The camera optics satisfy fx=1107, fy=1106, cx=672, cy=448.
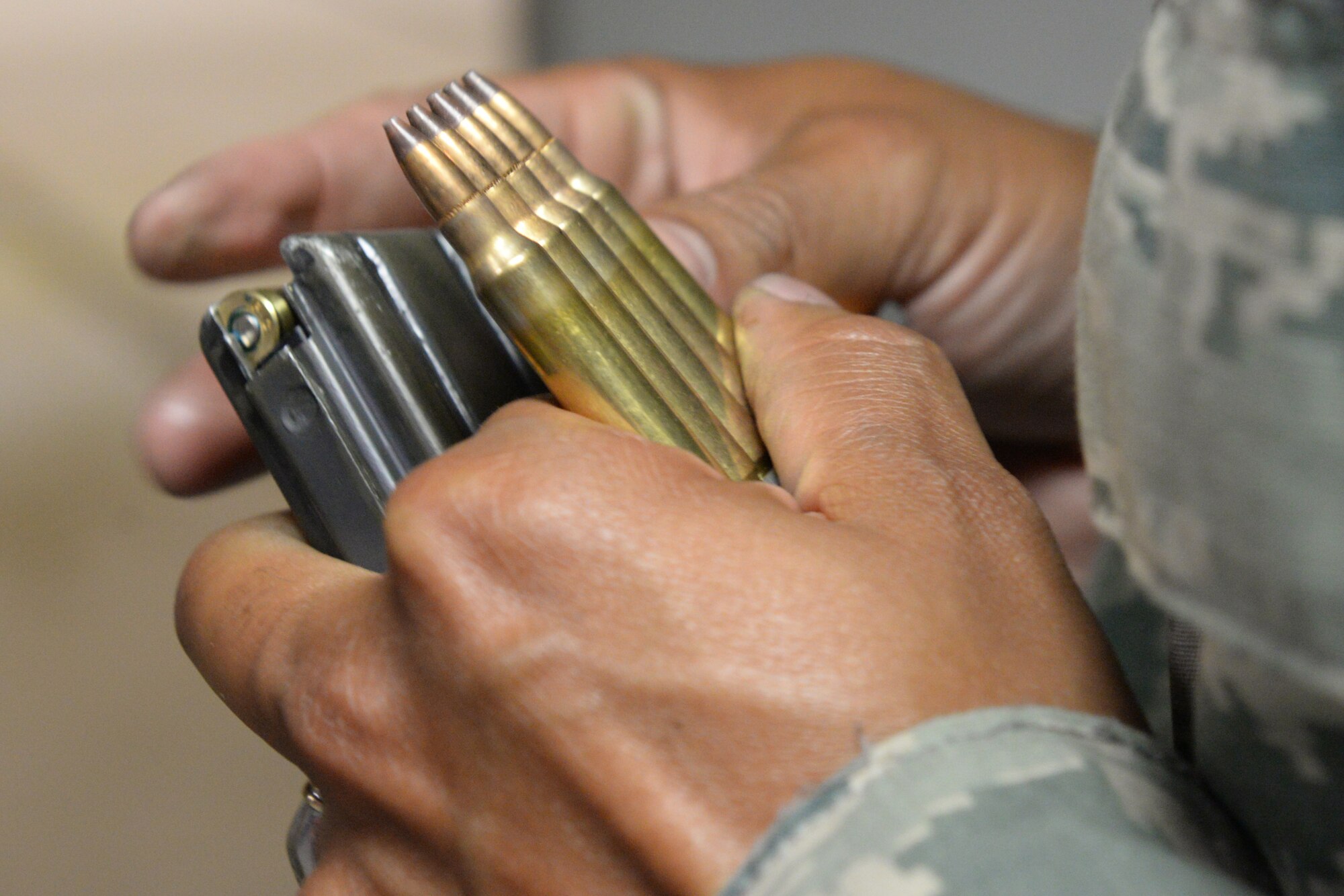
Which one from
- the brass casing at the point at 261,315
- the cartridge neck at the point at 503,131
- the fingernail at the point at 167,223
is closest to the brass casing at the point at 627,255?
the cartridge neck at the point at 503,131

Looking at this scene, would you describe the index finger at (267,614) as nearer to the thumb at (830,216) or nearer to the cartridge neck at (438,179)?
the cartridge neck at (438,179)

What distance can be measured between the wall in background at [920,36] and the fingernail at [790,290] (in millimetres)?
720

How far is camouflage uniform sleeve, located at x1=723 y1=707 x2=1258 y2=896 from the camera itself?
0.89 ft

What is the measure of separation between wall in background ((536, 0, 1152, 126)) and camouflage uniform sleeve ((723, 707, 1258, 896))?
37.7 inches

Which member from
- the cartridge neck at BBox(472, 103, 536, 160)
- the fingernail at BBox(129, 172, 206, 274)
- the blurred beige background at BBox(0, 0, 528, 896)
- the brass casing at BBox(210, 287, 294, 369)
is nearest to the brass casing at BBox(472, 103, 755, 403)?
the cartridge neck at BBox(472, 103, 536, 160)

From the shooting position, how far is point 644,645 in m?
0.32

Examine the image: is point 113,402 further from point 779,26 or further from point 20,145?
point 779,26

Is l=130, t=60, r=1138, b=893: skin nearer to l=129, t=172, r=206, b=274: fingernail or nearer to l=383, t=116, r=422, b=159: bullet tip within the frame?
l=383, t=116, r=422, b=159: bullet tip

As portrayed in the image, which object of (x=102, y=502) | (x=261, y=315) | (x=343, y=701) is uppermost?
(x=261, y=315)

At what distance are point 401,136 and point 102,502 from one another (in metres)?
0.63

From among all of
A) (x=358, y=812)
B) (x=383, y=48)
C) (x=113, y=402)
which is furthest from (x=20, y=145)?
(x=358, y=812)

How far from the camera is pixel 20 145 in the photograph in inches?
34.1

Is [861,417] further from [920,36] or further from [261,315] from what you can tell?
[920,36]

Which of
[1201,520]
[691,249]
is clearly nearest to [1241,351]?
[1201,520]
